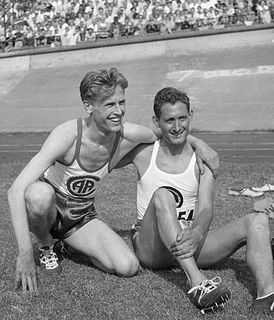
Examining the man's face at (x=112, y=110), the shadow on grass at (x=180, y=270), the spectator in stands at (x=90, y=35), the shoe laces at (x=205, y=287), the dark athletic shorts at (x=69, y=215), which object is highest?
the man's face at (x=112, y=110)

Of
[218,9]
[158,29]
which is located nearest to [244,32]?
[218,9]

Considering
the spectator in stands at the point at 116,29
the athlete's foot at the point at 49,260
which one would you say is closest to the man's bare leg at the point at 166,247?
the athlete's foot at the point at 49,260

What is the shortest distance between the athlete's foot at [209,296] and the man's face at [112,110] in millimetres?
1448

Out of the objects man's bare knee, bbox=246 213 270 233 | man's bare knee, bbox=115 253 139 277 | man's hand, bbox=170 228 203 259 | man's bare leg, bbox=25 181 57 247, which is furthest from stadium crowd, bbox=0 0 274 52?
man's hand, bbox=170 228 203 259

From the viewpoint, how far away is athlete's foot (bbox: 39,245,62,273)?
5071mm

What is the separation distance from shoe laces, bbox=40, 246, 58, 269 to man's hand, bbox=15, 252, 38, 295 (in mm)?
564

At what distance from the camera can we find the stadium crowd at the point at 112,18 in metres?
26.8

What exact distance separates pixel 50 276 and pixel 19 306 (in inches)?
28.2

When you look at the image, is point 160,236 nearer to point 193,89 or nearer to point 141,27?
point 193,89

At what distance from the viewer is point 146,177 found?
194 inches

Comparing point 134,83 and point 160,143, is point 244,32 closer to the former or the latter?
point 134,83

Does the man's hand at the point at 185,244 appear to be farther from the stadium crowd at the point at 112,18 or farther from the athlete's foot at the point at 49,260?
the stadium crowd at the point at 112,18

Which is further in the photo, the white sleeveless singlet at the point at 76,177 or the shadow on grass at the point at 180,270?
the white sleeveless singlet at the point at 76,177

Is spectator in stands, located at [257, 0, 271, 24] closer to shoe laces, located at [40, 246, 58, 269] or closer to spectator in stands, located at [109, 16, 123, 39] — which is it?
spectator in stands, located at [109, 16, 123, 39]
